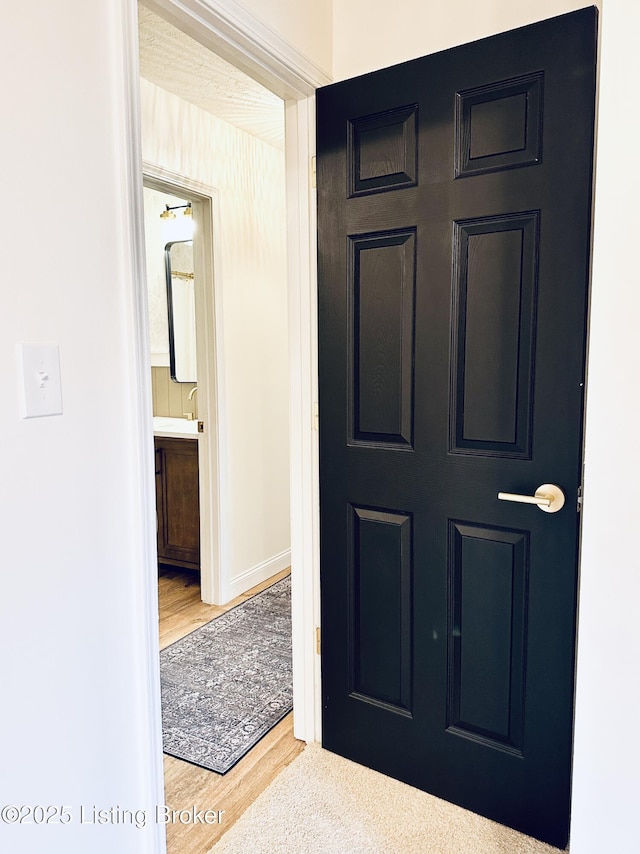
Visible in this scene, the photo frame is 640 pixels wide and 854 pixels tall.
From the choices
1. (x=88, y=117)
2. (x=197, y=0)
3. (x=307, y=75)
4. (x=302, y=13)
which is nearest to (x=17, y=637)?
(x=88, y=117)

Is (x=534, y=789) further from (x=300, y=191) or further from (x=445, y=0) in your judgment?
(x=445, y=0)

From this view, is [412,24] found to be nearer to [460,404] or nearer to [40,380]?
[460,404]

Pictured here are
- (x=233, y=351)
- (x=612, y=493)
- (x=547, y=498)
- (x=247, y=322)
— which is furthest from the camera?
(x=247, y=322)

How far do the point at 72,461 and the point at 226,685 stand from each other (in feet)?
5.13

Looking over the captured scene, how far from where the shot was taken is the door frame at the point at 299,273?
4.76 feet

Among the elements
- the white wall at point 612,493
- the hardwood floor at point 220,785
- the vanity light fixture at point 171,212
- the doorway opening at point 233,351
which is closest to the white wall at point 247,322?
the doorway opening at point 233,351

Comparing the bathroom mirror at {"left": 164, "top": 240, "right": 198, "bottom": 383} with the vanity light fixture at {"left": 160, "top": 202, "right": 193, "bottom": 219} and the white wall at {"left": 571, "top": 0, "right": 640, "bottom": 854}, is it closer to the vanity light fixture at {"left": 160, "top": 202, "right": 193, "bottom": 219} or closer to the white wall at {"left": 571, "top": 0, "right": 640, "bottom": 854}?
the vanity light fixture at {"left": 160, "top": 202, "right": 193, "bottom": 219}

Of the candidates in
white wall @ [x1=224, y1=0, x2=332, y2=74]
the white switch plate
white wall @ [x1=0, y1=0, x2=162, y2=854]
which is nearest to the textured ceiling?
white wall @ [x1=224, y1=0, x2=332, y2=74]

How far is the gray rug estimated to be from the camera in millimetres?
1970

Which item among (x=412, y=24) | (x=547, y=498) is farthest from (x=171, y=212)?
(x=547, y=498)

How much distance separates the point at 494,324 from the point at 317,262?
59 cm

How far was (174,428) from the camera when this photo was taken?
11.6 ft

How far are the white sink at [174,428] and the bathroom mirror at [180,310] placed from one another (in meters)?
0.28

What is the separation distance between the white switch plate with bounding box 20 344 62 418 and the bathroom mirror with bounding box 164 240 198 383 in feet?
9.12
